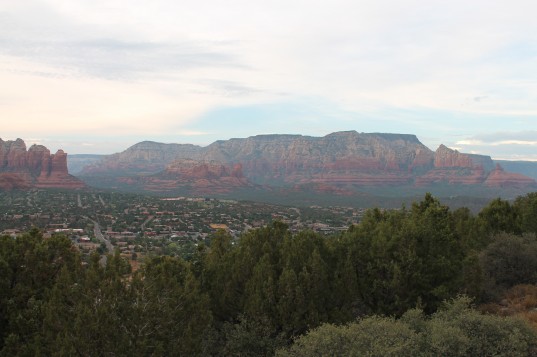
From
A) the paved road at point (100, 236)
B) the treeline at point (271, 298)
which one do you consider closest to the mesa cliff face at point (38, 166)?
the paved road at point (100, 236)

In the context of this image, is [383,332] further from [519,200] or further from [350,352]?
[519,200]

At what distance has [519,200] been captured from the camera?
4675 cm

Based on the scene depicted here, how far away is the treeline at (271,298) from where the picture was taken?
14.3 meters

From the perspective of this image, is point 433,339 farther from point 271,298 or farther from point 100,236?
point 100,236

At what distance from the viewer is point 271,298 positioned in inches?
739

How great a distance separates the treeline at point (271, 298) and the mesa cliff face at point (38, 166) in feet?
568

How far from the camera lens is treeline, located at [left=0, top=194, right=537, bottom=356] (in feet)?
46.9

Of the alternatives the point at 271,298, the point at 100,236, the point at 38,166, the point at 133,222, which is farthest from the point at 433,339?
the point at 38,166

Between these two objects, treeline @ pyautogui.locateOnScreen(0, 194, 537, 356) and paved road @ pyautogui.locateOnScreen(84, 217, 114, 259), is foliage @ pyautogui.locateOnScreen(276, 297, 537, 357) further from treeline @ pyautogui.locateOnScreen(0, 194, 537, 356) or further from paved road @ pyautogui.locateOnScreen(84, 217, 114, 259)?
paved road @ pyautogui.locateOnScreen(84, 217, 114, 259)

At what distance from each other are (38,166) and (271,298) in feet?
675

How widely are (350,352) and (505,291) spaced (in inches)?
742

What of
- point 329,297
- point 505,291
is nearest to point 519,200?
point 505,291

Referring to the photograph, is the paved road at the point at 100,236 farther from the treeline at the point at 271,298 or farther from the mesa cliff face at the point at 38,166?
the mesa cliff face at the point at 38,166

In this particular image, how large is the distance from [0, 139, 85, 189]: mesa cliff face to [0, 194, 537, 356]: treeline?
568 feet
